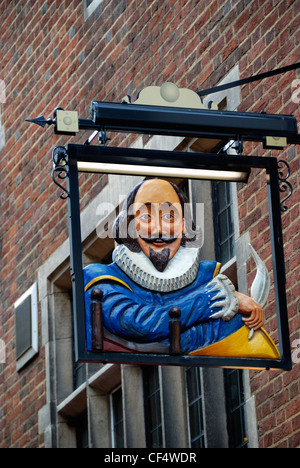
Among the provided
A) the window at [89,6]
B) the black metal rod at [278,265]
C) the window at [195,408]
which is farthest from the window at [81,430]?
the black metal rod at [278,265]

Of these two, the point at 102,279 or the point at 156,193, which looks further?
the point at 156,193

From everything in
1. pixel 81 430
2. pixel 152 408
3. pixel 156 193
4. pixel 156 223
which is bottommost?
pixel 156 223

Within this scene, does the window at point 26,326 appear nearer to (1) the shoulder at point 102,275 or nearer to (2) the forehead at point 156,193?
(2) the forehead at point 156,193

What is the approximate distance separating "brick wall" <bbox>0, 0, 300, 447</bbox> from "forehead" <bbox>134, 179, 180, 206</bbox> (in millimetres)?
1984

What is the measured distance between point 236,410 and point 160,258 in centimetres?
329

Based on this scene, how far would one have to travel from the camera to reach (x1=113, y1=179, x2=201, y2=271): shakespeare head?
9398mm

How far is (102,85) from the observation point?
49.7ft

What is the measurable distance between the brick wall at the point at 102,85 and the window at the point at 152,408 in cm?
198

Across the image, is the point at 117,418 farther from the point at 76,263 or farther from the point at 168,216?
the point at 76,263

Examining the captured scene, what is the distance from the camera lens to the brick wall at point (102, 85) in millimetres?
11586

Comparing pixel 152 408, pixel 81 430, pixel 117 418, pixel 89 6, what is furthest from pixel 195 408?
pixel 89 6

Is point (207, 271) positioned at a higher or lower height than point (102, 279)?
higher

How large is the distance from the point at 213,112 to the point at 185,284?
104 centimetres

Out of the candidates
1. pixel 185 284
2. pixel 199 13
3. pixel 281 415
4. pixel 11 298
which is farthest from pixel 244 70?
pixel 11 298
